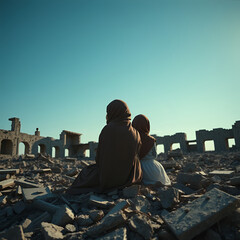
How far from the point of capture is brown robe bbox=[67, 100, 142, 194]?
277 cm

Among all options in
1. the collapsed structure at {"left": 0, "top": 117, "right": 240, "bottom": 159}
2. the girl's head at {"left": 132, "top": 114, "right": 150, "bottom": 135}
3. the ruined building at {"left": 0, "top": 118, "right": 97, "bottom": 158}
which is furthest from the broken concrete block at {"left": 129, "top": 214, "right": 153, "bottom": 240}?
the ruined building at {"left": 0, "top": 118, "right": 97, "bottom": 158}

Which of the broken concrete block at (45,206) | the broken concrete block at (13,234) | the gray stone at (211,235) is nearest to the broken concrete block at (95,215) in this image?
the broken concrete block at (45,206)

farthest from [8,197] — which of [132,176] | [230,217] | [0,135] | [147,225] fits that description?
[0,135]

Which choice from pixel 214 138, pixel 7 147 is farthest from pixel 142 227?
pixel 7 147

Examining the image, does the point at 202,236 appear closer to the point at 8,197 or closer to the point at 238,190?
the point at 238,190

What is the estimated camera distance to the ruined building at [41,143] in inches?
776

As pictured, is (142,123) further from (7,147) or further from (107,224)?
(7,147)

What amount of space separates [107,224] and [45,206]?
1196mm

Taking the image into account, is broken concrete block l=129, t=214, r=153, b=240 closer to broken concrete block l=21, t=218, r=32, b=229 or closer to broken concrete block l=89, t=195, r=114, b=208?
broken concrete block l=89, t=195, r=114, b=208

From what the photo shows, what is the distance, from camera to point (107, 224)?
59.7 inches

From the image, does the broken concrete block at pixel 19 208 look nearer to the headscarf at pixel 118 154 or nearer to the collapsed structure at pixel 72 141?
the headscarf at pixel 118 154

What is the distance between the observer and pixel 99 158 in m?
2.96

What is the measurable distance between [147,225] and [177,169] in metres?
4.50

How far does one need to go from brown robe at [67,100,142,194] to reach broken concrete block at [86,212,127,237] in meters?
1.16
